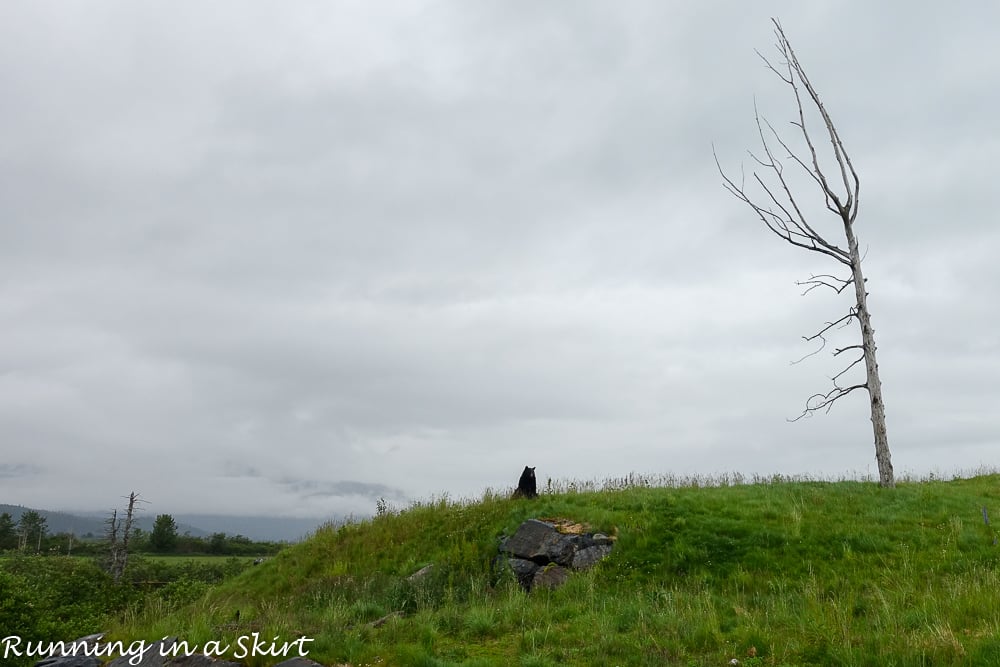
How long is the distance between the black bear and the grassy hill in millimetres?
995

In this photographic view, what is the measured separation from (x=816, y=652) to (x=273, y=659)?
27.8ft

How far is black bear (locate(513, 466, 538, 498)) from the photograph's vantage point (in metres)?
22.6

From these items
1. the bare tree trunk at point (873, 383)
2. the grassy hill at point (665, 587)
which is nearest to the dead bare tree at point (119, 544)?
the grassy hill at point (665, 587)

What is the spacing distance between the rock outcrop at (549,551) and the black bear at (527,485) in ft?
13.5

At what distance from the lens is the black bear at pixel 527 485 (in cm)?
2263

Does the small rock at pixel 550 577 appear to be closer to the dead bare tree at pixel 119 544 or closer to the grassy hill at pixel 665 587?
the grassy hill at pixel 665 587

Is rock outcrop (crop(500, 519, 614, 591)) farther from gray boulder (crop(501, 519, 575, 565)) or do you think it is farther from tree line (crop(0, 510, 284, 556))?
tree line (crop(0, 510, 284, 556))

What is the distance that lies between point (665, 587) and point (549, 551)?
354 cm

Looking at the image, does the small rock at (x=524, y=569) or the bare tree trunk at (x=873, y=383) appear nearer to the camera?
the small rock at (x=524, y=569)

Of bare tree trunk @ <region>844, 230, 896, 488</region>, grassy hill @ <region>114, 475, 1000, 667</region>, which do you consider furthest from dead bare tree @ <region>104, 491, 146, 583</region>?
bare tree trunk @ <region>844, 230, 896, 488</region>

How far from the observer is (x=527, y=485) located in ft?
74.5

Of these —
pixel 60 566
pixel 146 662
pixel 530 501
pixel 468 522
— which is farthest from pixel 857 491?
pixel 60 566

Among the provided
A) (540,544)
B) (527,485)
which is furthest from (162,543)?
(540,544)

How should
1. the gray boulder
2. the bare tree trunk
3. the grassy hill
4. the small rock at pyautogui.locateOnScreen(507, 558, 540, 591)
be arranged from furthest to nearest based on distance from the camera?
the bare tree trunk, the gray boulder, the small rock at pyautogui.locateOnScreen(507, 558, 540, 591), the grassy hill
